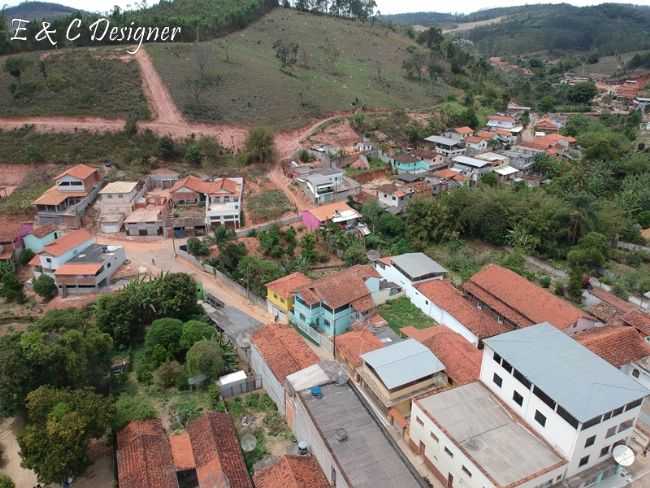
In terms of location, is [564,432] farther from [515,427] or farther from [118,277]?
[118,277]

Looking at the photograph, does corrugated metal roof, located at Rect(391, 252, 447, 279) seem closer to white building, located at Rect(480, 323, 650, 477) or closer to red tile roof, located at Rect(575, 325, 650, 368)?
red tile roof, located at Rect(575, 325, 650, 368)

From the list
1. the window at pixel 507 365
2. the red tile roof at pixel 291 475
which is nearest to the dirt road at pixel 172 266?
the red tile roof at pixel 291 475

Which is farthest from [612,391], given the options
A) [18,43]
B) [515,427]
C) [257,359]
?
[18,43]

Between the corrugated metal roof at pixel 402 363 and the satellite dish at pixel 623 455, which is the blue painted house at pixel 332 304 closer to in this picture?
the corrugated metal roof at pixel 402 363

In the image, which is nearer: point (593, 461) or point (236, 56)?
point (593, 461)

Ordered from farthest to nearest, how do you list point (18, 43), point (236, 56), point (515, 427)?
point (236, 56)
point (18, 43)
point (515, 427)

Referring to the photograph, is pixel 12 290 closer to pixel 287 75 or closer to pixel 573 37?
pixel 287 75
